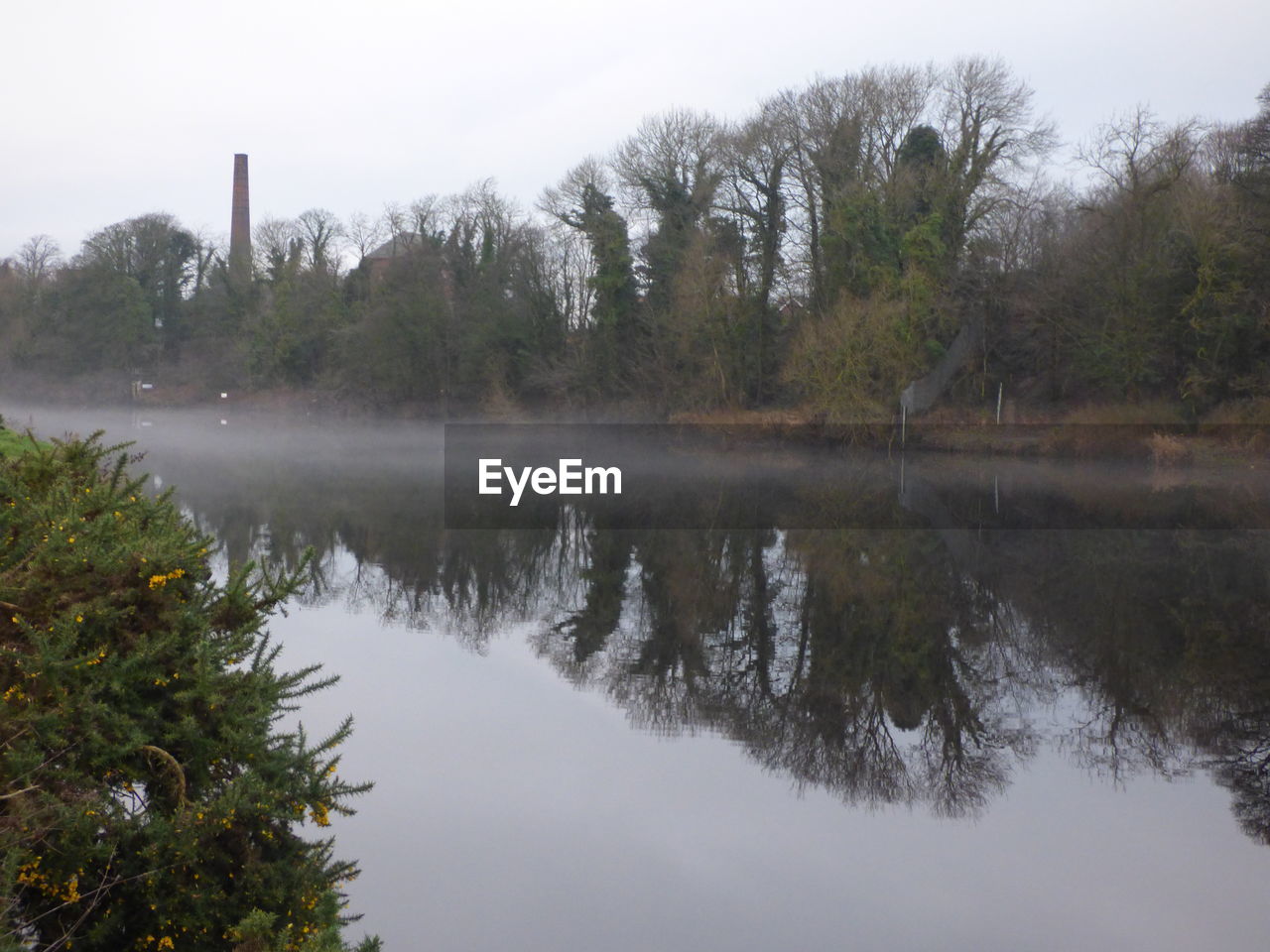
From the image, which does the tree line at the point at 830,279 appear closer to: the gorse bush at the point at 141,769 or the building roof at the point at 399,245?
the building roof at the point at 399,245

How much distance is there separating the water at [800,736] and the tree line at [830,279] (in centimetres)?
1551

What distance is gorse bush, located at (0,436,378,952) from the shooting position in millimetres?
3826

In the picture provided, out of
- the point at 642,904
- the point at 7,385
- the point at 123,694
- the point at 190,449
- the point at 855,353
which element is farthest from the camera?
the point at 7,385

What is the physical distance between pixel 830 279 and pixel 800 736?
3122 centimetres

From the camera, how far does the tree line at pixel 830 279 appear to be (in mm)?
31750

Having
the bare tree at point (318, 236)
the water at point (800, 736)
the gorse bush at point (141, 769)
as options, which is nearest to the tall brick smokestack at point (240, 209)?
the bare tree at point (318, 236)

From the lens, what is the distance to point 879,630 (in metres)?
12.0

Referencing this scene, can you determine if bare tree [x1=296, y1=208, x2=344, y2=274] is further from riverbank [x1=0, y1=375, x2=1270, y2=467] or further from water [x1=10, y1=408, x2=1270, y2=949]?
water [x1=10, y1=408, x2=1270, y2=949]

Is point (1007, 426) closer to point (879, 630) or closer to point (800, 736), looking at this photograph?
point (879, 630)

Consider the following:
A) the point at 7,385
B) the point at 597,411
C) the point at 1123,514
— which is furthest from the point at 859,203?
the point at 7,385

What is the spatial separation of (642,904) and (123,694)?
10.7 feet

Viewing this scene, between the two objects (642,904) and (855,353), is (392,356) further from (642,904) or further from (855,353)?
(642,904)

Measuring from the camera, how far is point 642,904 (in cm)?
625

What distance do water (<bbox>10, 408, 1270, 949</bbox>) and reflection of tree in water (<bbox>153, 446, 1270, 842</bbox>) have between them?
0.05 metres
